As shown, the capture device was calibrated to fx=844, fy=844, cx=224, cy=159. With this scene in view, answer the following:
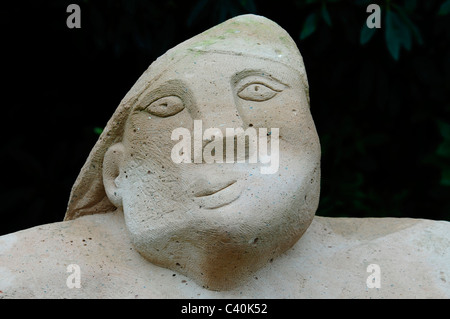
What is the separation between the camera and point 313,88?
3791 mm

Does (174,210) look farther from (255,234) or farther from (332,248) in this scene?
(332,248)

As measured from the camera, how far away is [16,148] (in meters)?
3.69

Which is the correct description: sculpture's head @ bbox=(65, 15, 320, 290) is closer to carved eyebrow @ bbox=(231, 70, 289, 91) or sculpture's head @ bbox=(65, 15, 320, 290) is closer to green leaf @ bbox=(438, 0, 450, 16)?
carved eyebrow @ bbox=(231, 70, 289, 91)

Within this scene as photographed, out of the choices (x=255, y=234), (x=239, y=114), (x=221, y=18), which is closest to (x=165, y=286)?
(x=255, y=234)

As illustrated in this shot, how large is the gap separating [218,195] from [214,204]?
3 cm

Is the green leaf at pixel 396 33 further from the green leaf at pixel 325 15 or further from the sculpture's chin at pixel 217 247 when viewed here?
the sculpture's chin at pixel 217 247

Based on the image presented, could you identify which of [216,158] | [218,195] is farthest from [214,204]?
[216,158]

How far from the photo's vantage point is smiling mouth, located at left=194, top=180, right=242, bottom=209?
2314mm

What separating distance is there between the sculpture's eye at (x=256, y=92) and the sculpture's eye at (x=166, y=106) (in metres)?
0.19

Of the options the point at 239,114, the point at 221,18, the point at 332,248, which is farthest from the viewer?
the point at 221,18

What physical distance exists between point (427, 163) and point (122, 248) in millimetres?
1674

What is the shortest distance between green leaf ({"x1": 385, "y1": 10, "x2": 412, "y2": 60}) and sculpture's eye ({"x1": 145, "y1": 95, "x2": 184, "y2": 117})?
1001mm

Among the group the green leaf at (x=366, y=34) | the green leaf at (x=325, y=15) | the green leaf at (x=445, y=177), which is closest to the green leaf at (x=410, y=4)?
the green leaf at (x=366, y=34)

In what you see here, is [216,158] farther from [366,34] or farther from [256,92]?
[366,34]
